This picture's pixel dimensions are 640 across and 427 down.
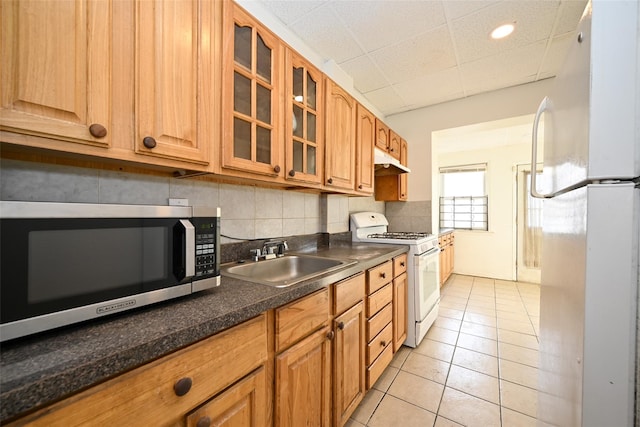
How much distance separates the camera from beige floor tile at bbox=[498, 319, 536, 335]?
8.20 ft

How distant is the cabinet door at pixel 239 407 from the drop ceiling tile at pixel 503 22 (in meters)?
2.54

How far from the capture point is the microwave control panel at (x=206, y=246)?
82cm

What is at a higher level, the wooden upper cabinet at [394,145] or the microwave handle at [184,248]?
the wooden upper cabinet at [394,145]

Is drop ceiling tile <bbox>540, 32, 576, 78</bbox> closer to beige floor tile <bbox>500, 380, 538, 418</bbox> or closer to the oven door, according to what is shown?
the oven door

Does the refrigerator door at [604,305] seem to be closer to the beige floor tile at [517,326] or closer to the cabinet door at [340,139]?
the cabinet door at [340,139]

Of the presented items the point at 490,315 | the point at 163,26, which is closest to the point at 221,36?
the point at 163,26

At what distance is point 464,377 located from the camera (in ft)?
5.90

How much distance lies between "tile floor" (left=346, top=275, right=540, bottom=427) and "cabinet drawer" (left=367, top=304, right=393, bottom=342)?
416 mm

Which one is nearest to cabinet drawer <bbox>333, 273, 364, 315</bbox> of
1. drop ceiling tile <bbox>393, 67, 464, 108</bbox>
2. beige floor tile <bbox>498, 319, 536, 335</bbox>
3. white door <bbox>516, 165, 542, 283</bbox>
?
beige floor tile <bbox>498, 319, 536, 335</bbox>

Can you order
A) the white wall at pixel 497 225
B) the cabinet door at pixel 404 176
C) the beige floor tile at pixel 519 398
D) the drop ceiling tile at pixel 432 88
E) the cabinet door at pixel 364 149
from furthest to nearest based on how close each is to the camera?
the white wall at pixel 497 225 < the cabinet door at pixel 404 176 < the drop ceiling tile at pixel 432 88 < the cabinet door at pixel 364 149 < the beige floor tile at pixel 519 398

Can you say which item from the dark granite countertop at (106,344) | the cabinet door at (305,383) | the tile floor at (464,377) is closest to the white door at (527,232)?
the tile floor at (464,377)

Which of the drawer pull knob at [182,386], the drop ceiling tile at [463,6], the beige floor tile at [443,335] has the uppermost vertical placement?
the drop ceiling tile at [463,6]

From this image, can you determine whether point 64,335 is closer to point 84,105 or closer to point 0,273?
point 0,273

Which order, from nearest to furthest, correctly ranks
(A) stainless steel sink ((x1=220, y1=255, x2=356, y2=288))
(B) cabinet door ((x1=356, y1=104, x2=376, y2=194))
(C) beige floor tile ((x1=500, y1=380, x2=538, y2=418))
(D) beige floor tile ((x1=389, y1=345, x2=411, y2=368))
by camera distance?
(A) stainless steel sink ((x1=220, y1=255, x2=356, y2=288))
(C) beige floor tile ((x1=500, y1=380, x2=538, y2=418))
(D) beige floor tile ((x1=389, y1=345, x2=411, y2=368))
(B) cabinet door ((x1=356, y1=104, x2=376, y2=194))
